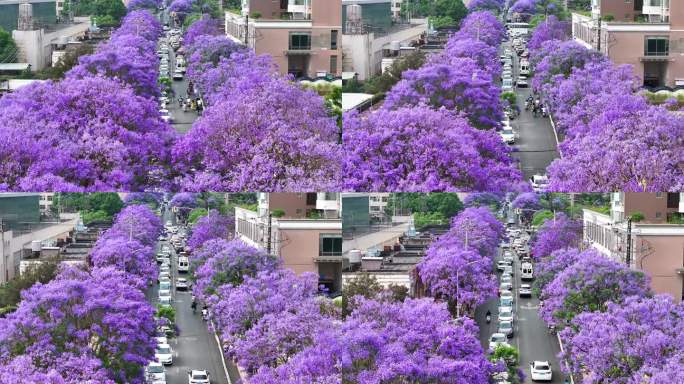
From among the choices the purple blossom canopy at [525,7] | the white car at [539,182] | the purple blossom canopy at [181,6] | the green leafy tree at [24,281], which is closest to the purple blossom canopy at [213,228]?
the green leafy tree at [24,281]

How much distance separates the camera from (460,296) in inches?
881

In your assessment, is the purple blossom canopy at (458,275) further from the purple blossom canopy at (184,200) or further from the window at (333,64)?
the window at (333,64)

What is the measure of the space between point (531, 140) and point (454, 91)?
1199 millimetres

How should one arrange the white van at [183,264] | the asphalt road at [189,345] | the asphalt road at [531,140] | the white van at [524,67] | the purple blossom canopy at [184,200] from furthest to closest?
the white van at [524,67]
the asphalt road at [531,140]
the purple blossom canopy at [184,200]
the white van at [183,264]
the asphalt road at [189,345]

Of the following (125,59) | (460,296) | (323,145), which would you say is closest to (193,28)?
(125,59)

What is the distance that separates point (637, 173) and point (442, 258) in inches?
134

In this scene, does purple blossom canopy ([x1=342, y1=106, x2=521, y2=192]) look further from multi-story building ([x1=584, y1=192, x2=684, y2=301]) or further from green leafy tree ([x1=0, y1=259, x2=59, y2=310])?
green leafy tree ([x1=0, y1=259, x2=59, y2=310])

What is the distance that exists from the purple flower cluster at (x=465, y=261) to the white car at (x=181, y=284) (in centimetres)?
291

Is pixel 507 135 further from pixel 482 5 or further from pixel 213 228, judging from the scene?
pixel 213 228

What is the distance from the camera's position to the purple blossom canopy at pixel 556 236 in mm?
22844

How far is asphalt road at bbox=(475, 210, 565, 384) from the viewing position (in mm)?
22375

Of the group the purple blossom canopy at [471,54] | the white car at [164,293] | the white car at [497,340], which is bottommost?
the white car at [497,340]

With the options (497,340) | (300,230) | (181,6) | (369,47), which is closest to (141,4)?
(181,6)

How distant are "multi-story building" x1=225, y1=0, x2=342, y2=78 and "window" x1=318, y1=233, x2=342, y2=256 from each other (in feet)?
13.1
